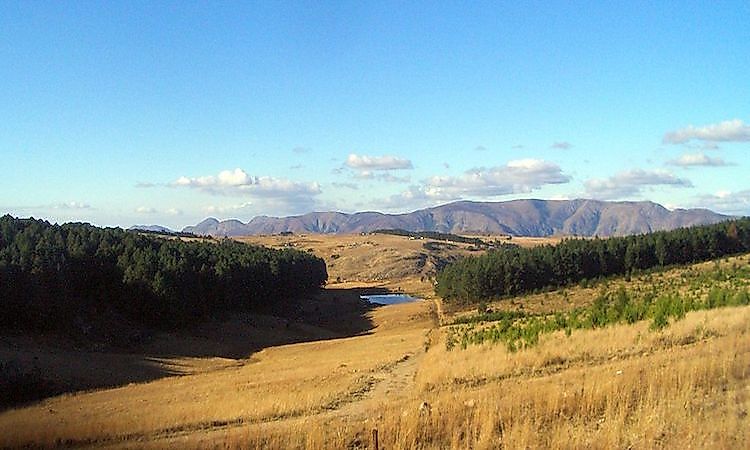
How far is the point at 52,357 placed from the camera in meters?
43.9

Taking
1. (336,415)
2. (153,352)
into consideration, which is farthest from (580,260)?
(336,415)

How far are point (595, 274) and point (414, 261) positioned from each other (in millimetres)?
96627

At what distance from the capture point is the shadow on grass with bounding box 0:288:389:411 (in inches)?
1412

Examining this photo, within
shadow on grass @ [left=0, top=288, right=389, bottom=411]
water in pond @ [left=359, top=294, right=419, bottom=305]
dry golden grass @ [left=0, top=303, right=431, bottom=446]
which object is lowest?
water in pond @ [left=359, top=294, right=419, bottom=305]

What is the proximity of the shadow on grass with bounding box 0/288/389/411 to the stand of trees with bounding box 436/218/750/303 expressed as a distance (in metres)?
16.2

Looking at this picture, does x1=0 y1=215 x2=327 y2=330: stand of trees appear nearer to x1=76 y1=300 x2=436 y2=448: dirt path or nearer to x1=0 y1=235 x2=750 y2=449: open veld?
x1=0 y1=235 x2=750 y2=449: open veld

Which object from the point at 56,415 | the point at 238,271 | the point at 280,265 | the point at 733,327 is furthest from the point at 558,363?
the point at 280,265

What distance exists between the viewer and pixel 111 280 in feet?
223

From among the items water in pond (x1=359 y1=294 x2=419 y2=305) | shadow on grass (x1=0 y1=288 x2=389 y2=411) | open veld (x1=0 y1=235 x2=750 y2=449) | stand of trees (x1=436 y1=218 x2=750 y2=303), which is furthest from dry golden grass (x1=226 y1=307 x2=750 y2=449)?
water in pond (x1=359 y1=294 x2=419 y2=305)

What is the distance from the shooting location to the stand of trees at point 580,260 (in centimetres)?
8788

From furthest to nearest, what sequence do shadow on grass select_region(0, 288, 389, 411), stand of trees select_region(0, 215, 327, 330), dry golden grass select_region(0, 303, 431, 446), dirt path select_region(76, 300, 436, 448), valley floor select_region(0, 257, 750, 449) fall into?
stand of trees select_region(0, 215, 327, 330)
shadow on grass select_region(0, 288, 389, 411)
dry golden grass select_region(0, 303, 431, 446)
dirt path select_region(76, 300, 436, 448)
valley floor select_region(0, 257, 750, 449)

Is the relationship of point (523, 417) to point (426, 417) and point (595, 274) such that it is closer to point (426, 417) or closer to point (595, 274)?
point (426, 417)

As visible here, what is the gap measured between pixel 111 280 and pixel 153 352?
590 inches

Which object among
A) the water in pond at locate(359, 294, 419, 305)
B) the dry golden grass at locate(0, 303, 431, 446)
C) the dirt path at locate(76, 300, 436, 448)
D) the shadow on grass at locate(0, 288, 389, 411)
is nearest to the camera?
the dirt path at locate(76, 300, 436, 448)
